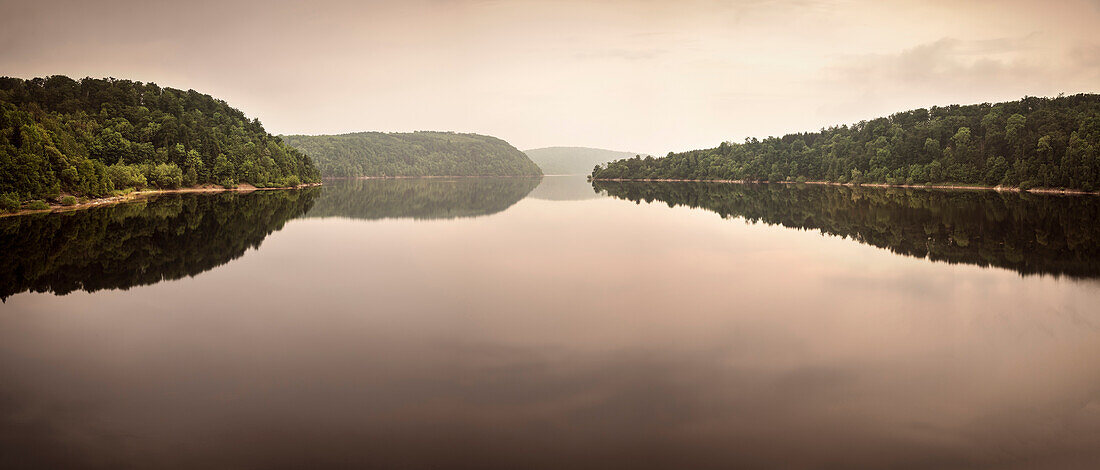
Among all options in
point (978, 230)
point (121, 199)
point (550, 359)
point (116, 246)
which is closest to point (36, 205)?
point (121, 199)

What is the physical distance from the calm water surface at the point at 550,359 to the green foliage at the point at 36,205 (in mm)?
30676

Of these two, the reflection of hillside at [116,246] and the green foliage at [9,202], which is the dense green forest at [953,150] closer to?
the reflection of hillside at [116,246]

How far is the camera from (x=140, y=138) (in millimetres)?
98625

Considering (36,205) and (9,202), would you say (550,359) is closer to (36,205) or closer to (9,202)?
(9,202)

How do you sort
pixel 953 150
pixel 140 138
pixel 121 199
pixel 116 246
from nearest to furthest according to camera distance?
pixel 116 246
pixel 121 199
pixel 140 138
pixel 953 150

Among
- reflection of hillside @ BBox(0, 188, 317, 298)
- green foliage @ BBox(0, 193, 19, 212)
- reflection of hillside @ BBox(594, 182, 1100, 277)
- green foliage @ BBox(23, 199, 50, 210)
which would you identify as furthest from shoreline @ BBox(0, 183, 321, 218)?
reflection of hillside @ BBox(594, 182, 1100, 277)

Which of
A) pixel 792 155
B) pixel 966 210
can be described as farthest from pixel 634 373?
pixel 792 155

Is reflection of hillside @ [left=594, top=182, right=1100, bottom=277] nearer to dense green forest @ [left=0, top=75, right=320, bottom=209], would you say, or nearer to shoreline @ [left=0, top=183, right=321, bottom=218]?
shoreline @ [left=0, top=183, right=321, bottom=218]

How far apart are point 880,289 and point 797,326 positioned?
7.09 metres

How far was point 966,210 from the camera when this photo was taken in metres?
53.8

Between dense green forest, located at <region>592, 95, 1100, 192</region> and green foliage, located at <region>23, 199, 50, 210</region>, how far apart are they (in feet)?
398

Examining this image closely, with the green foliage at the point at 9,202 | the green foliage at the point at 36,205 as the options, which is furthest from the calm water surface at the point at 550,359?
the green foliage at the point at 36,205

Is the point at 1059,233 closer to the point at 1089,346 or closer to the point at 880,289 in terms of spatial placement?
the point at 880,289

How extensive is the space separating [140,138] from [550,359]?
113m
